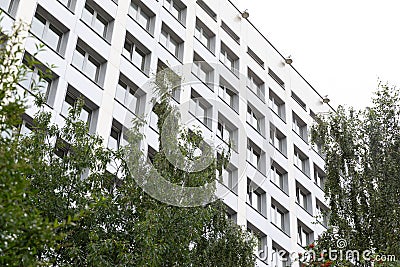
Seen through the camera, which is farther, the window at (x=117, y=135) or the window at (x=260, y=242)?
the window at (x=260, y=242)

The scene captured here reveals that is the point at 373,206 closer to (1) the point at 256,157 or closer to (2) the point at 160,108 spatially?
(2) the point at 160,108

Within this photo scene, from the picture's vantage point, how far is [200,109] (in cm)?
3328

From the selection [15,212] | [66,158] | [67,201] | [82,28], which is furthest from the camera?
[82,28]

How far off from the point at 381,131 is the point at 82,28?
1329cm

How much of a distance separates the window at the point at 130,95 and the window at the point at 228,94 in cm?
692

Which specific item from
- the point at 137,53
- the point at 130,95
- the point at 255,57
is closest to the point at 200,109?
the point at 137,53

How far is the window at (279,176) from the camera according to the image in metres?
36.5

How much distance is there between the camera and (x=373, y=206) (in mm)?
20906

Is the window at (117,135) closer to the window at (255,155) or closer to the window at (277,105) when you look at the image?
the window at (255,155)

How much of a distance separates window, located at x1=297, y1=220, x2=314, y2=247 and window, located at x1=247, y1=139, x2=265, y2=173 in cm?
384

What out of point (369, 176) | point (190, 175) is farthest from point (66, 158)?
point (369, 176)

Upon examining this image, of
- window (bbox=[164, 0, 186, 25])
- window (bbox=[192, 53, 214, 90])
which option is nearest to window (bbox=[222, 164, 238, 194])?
window (bbox=[192, 53, 214, 90])

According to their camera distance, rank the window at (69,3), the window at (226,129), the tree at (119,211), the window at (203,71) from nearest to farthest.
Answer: the tree at (119,211)
the window at (69,3)
the window at (226,129)
the window at (203,71)

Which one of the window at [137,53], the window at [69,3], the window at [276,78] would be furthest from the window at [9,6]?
the window at [276,78]
